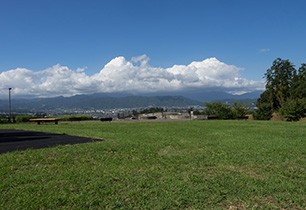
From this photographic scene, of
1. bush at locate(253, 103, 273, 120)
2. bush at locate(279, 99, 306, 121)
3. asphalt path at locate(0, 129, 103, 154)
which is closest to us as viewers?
asphalt path at locate(0, 129, 103, 154)

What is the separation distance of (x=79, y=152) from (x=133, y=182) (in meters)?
2.91

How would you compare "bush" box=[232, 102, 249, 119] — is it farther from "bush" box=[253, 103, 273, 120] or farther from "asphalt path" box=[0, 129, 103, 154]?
"asphalt path" box=[0, 129, 103, 154]

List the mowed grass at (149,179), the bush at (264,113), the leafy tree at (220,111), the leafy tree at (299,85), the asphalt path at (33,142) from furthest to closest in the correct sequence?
the leafy tree at (299,85), the leafy tree at (220,111), the bush at (264,113), the asphalt path at (33,142), the mowed grass at (149,179)

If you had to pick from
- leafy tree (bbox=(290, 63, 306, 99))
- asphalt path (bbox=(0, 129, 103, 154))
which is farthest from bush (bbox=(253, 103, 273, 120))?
asphalt path (bbox=(0, 129, 103, 154))

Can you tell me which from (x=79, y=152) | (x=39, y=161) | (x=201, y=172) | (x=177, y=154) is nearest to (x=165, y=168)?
(x=201, y=172)

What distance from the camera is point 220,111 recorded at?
33344mm

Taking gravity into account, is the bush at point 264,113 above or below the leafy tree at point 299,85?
below

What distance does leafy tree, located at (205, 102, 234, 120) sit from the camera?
3222 centimetres

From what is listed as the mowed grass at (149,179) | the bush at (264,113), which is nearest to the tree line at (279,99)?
the bush at (264,113)

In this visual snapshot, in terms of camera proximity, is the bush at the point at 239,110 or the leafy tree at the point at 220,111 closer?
the leafy tree at the point at 220,111

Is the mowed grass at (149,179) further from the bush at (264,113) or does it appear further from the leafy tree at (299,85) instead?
the leafy tree at (299,85)

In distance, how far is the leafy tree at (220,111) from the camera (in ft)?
106

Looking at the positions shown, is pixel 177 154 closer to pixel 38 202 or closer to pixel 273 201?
pixel 273 201

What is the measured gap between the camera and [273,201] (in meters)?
3.67
